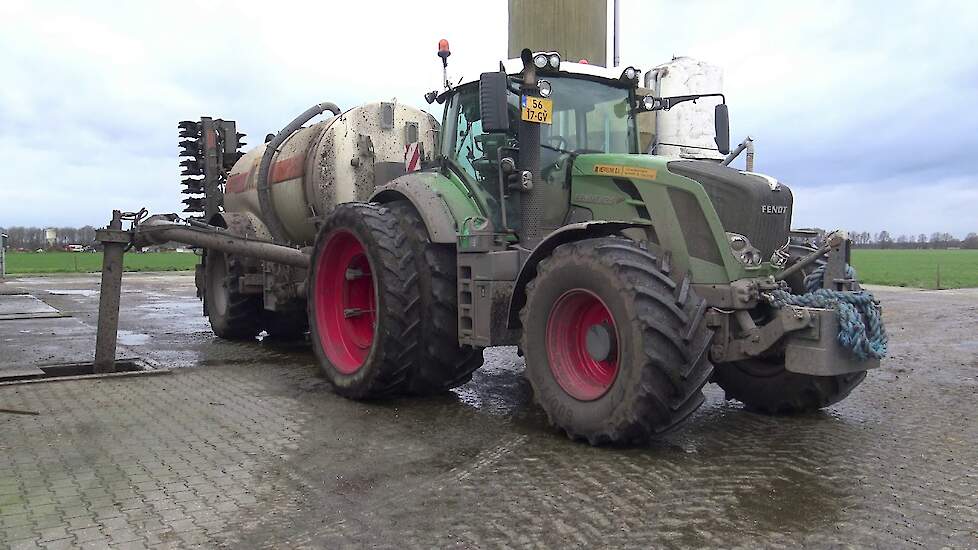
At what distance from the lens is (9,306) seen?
15.9 m

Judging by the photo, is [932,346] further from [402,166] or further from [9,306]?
[9,306]

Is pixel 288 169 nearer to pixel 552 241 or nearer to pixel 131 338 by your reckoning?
pixel 131 338

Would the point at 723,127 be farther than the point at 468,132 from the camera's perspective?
No

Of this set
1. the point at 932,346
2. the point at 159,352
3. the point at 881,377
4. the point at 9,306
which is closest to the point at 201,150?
the point at 159,352

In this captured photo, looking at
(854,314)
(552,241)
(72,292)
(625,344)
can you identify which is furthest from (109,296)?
(72,292)

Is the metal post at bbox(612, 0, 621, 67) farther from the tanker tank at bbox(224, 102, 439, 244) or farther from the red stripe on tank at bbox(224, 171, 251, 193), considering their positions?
the red stripe on tank at bbox(224, 171, 251, 193)

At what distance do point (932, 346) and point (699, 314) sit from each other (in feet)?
22.3

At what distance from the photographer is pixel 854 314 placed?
15.0ft

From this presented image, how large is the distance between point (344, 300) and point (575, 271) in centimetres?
305

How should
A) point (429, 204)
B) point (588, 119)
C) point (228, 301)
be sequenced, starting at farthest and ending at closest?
point (228, 301)
point (429, 204)
point (588, 119)

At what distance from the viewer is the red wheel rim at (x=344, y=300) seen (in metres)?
7.10

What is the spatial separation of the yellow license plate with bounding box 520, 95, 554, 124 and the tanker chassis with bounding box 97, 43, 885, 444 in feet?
0.04

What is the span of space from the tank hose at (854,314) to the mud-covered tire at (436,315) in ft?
8.17

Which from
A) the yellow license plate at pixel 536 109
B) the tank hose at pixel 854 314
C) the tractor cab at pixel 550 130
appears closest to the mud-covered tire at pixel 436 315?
the tractor cab at pixel 550 130
